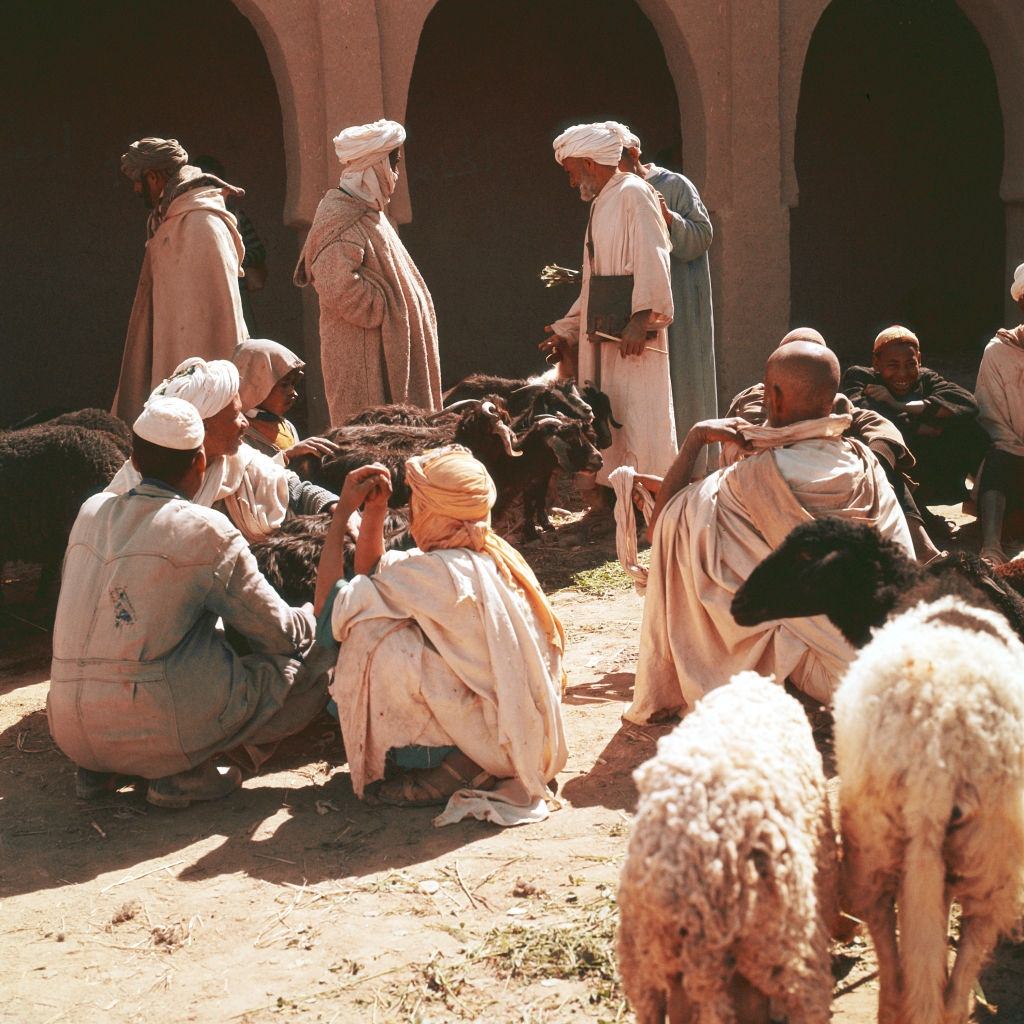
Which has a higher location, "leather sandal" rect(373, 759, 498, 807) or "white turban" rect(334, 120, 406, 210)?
"white turban" rect(334, 120, 406, 210)

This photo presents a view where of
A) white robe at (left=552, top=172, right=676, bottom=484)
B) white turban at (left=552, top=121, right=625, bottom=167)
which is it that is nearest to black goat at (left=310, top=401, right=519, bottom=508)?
white robe at (left=552, top=172, right=676, bottom=484)

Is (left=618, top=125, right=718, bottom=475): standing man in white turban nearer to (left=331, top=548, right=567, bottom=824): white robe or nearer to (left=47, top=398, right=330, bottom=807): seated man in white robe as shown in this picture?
(left=331, top=548, right=567, bottom=824): white robe

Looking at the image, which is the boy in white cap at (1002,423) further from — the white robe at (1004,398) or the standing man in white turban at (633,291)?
the standing man in white turban at (633,291)

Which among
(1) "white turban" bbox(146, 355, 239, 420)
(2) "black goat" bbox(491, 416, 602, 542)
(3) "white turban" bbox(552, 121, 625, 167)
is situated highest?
(3) "white turban" bbox(552, 121, 625, 167)

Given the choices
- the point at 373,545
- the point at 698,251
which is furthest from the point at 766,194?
the point at 373,545

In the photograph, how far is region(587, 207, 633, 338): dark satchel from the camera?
8195 mm

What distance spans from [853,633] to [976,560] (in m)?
0.46

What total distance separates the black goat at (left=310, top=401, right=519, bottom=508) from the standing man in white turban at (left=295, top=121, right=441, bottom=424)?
2.29 ft

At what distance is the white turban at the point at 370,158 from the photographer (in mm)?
8055

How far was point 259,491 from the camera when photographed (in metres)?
5.96

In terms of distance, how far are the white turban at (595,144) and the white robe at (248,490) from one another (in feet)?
9.90

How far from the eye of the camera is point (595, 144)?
26.3 feet

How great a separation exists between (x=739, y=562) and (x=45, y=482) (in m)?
3.61

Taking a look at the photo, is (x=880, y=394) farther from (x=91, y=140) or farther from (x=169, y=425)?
(x=91, y=140)
